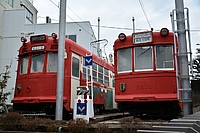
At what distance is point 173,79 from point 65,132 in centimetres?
385

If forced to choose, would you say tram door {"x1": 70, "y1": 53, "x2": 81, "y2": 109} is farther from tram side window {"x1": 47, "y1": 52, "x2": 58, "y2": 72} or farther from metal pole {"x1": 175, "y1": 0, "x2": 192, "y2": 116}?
metal pole {"x1": 175, "y1": 0, "x2": 192, "y2": 116}

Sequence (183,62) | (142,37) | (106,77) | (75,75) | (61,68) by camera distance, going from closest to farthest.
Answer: (183,62) < (61,68) < (142,37) < (75,75) < (106,77)

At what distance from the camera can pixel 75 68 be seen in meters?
8.77

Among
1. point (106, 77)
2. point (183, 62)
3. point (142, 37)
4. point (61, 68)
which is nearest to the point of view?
point (183, 62)

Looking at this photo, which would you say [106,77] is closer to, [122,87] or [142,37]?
[122,87]

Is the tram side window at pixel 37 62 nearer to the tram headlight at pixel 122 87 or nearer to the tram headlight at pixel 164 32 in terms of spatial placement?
the tram headlight at pixel 122 87

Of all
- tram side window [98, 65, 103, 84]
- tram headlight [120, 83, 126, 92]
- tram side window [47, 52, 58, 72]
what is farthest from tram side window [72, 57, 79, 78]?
tram side window [98, 65, 103, 84]

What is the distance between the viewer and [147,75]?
7.58 meters

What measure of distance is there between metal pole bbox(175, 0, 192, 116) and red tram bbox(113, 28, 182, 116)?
1.20 meters

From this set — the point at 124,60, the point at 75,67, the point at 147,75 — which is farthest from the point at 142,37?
the point at 75,67

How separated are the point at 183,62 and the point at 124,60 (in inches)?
102

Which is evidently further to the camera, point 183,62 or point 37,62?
point 37,62

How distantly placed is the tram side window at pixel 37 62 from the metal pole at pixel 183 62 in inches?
188

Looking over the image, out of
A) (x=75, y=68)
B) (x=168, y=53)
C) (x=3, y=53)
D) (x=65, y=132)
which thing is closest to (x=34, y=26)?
(x=3, y=53)
